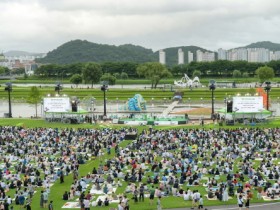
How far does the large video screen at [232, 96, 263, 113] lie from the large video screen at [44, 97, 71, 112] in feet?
80.4

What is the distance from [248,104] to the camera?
195 ft

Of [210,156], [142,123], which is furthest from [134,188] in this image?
[142,123]

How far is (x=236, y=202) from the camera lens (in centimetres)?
2517

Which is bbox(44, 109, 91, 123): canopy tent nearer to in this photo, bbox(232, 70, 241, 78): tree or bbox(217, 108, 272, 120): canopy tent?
bbox(217, 108, 272, 120): canopy tent

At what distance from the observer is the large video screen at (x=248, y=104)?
59312mm

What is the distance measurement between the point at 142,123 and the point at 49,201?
35.2 m

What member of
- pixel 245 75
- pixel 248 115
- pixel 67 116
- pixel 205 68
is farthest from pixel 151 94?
pixel 205 68

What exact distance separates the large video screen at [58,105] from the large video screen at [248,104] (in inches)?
A: 965

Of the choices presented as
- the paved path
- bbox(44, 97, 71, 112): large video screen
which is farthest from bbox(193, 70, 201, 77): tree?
the paved path

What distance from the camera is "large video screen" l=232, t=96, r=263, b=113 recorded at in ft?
195

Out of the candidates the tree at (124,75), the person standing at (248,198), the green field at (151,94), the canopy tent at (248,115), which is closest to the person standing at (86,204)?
the person standing at (248,198)

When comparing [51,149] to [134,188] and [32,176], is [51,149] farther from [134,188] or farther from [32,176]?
[134,188]

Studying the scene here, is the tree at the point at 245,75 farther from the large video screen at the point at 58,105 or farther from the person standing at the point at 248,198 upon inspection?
the person standing at the point at 248,198

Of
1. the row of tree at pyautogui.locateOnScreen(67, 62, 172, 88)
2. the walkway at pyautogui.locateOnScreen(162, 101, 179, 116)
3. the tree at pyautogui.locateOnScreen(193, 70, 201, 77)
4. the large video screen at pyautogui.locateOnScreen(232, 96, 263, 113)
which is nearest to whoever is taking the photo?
the large video screen at pyautogui.locateOnScreen(232, 96, 263, 113)
